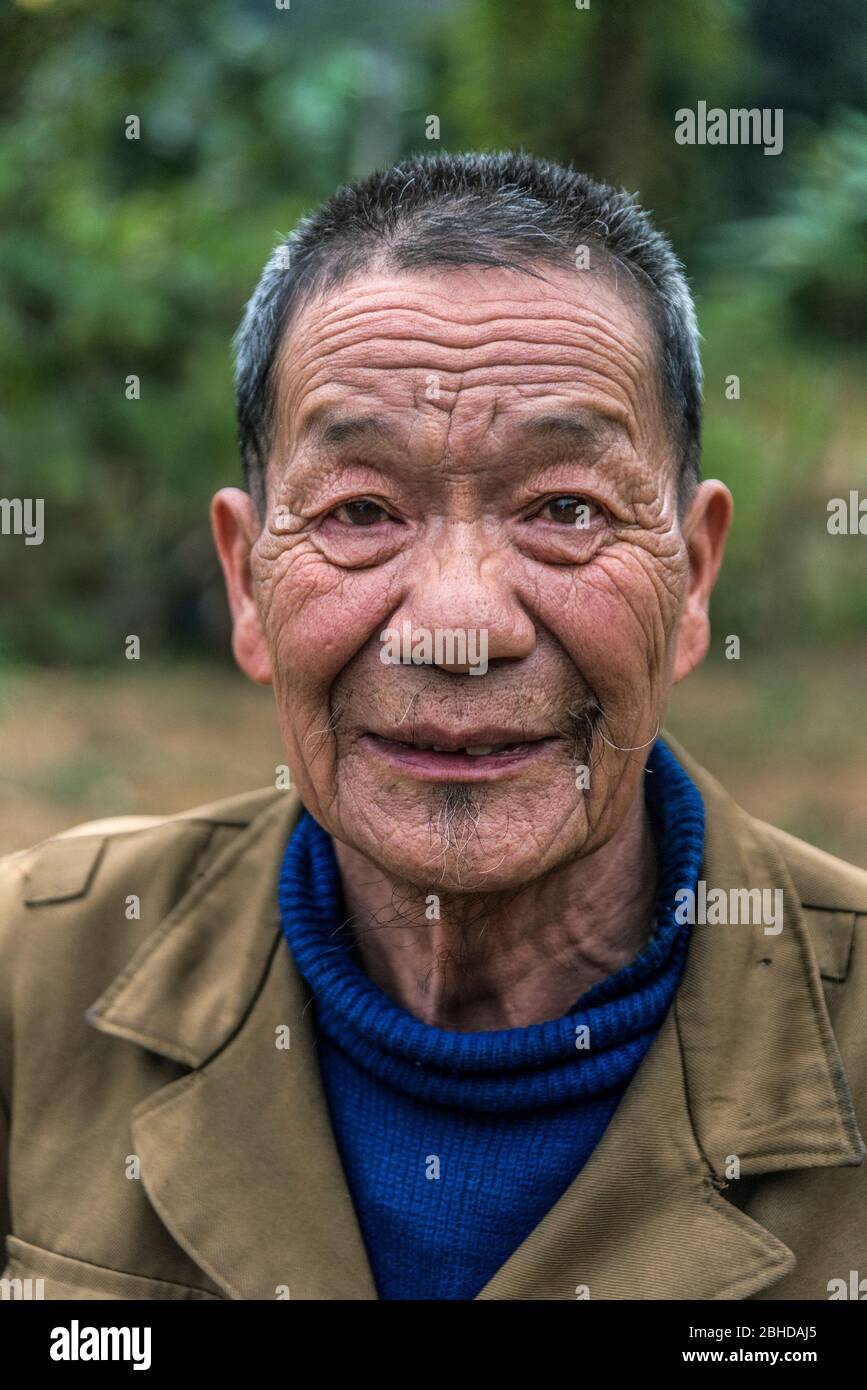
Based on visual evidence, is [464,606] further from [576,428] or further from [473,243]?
[473,243]

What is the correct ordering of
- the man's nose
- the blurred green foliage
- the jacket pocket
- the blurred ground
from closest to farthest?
the man's nose
the jacket pocket
the blurred green foliage
the blurred ground

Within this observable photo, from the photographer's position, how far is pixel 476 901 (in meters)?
2.43

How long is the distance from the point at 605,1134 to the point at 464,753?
25.7 inches

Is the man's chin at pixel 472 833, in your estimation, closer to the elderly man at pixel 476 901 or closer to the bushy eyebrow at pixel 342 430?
the elderly man at pixel 476 901

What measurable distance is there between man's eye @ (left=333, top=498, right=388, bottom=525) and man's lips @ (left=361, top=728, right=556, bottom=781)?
1.13ft

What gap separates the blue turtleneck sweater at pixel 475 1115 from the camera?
226cm

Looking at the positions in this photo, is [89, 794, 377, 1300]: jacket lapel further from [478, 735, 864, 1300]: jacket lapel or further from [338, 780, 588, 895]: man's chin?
[338, 780, 588, 895]: man's chin

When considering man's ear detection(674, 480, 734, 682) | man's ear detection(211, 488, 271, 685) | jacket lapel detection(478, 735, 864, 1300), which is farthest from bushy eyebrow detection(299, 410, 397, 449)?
jacket lapel detection(478, 735, 864, 1300)

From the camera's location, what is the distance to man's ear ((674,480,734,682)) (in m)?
2.50

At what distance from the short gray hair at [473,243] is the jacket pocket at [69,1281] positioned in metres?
1.36

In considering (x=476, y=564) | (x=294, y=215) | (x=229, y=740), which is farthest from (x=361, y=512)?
(x=294, y=215)

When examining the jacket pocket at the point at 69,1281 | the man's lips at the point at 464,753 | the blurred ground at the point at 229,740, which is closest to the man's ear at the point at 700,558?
the man's lips at the point at 464,753

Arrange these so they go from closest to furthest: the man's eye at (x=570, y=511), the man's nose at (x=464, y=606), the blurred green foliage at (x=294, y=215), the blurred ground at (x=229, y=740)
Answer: the man's nose at (x=464, y=606) → the man's eye at (x=570, y=511) → the blurred green foliage at (x=294, y=215) → the blurred ground at (x=229, y=740)

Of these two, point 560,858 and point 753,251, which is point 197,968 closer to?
point 560,858
